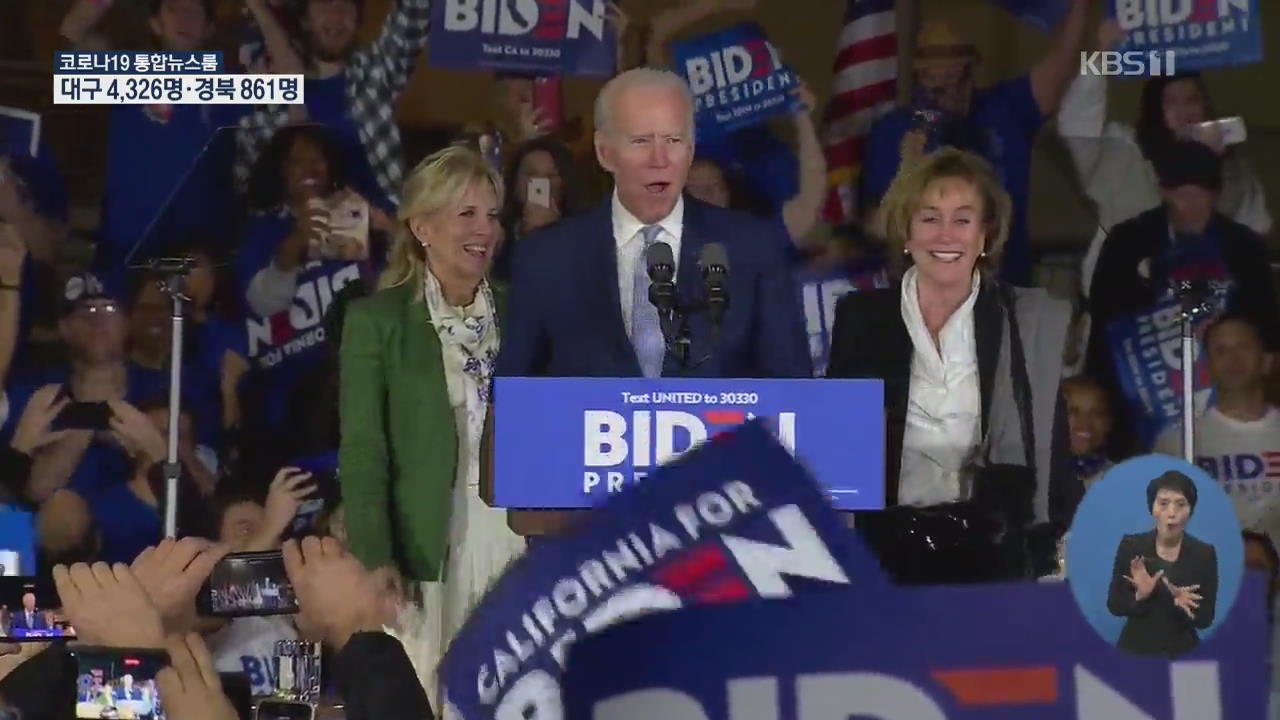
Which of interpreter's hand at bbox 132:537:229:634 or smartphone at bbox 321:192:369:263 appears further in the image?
smartphone at bbox 321:192:369:263

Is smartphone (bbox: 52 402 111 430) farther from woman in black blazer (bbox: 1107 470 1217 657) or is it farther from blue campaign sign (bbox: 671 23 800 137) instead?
woman in black blazer (bbox: 1107 470 1217 657)

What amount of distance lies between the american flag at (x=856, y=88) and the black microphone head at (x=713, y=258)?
267 cm

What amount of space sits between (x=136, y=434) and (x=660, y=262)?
3.07 meters

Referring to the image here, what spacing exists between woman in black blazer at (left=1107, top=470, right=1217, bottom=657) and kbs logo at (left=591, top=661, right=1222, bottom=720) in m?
0.03

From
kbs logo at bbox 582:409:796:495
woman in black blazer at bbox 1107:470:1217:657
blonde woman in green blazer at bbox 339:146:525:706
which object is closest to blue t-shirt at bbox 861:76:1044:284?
blonde woman in green blazer at bbox 339:146:525:706

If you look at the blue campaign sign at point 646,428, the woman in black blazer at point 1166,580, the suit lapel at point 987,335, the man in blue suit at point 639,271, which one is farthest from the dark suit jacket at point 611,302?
the woman in black blazer at point 1166,580

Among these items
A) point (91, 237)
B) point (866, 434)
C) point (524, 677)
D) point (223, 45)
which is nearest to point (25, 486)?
point (91, 237)

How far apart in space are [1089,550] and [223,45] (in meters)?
4.74

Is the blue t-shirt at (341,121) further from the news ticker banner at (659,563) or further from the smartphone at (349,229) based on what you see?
the news ticker banner at (659,563)

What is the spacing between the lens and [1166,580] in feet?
3.59

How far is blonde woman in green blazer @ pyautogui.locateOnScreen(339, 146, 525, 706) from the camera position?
3824mm

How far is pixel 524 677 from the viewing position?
3.98 ft

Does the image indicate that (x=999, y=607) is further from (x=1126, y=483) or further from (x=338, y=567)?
(x=338, y=567)

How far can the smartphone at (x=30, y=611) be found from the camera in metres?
3.72
